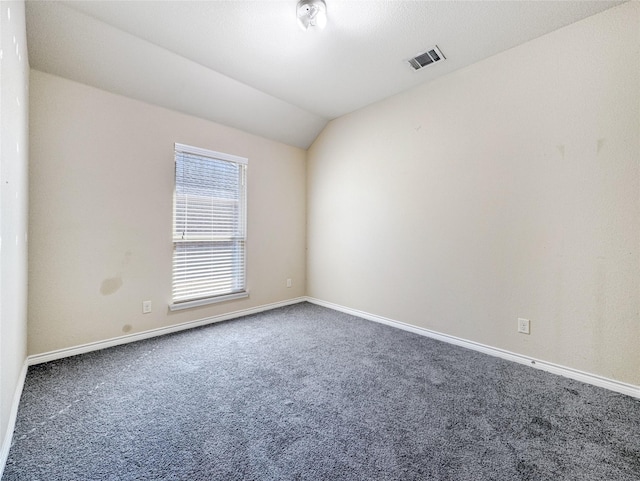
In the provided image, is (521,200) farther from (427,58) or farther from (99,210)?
(99,210)

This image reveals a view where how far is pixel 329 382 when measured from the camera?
1.99m

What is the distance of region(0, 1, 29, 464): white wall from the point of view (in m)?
1.29

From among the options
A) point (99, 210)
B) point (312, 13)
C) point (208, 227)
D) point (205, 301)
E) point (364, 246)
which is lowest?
point (205, 301)

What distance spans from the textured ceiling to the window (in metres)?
0.60

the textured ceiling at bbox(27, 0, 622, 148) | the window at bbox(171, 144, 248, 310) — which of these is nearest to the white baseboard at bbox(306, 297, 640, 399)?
the window at bbox(171, 144, 248, 310)

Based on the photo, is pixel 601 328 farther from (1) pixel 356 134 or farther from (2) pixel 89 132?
(2) pixel 89 132

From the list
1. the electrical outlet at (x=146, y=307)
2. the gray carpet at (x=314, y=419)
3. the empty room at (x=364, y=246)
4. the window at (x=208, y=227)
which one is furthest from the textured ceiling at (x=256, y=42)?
the gray carpet at (x=314, y=419)

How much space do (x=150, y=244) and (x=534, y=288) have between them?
3.58 meters

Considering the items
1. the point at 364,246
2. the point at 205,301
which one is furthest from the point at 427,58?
the point at 205,301

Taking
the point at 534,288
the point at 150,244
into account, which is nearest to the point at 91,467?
the point at 150,244

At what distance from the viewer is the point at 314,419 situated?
5.22ft

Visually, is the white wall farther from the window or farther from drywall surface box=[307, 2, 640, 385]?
drywall surface box=[307, 2, 640, 385]

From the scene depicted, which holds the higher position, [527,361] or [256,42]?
[256,42]

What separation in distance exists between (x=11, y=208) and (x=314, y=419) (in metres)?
2.09
